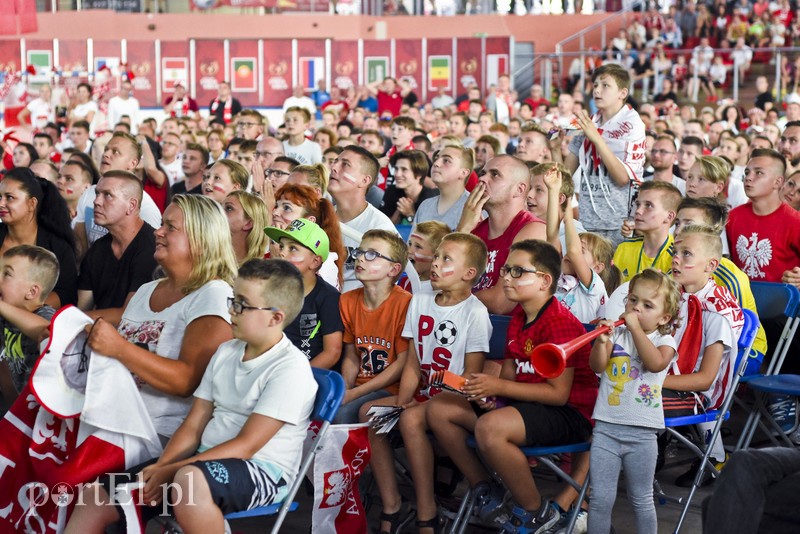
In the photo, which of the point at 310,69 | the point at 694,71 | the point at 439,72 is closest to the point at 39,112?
the point at 310,69

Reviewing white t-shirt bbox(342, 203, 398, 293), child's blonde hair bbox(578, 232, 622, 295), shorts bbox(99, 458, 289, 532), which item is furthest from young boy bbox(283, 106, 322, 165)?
shorts bbox(99, 458, 289, 532)

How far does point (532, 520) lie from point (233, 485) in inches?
55.8

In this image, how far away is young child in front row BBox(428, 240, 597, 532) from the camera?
4.32 m

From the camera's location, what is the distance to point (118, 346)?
3.81m

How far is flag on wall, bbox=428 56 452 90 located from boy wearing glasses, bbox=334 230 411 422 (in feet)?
67.0

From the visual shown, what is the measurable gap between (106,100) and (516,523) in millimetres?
17061

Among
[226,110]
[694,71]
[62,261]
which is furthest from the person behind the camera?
[694,71]

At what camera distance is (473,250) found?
15.9 feet

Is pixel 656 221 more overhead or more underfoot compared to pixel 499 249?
more overhead

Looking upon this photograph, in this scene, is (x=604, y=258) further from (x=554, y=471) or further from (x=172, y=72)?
(x=172, y=72)

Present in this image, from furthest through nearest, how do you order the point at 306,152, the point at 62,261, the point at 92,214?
the point at 306,152
the point at 92,214
the point at 62,261

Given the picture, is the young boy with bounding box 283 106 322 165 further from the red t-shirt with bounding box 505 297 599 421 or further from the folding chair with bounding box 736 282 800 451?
the red t-shirt with bounding box 505 297 599 421

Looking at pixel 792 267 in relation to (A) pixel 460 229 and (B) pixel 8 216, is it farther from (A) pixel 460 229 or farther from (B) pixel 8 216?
(B) pixel 8 216

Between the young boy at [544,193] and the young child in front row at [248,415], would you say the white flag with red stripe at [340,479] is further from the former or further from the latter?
the young boy at [544,193]
